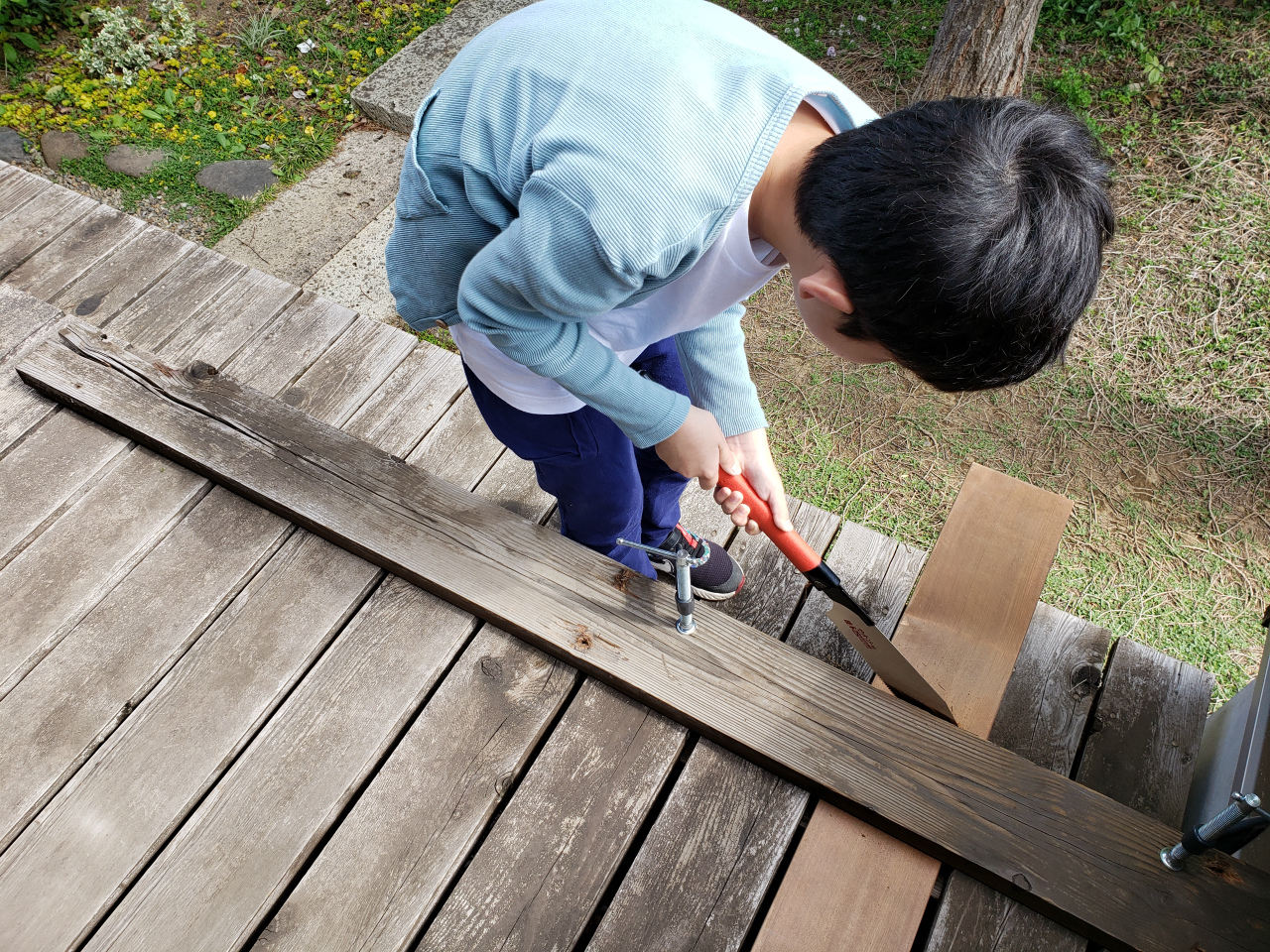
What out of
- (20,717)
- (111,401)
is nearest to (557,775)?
(20,717)

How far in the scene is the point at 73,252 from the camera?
2365mm

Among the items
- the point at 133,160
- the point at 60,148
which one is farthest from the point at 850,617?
the point at 60,148

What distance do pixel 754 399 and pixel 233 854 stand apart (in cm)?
120

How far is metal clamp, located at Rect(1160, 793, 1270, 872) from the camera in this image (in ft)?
3.59

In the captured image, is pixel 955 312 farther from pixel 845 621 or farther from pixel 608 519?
pixel 608 519

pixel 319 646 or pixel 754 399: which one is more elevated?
pixel 754 399

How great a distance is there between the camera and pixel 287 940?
1.25 m

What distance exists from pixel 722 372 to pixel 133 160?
3324 mm

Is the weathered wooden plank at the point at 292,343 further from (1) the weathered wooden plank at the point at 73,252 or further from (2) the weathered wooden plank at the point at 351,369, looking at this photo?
(1) the weathered wooden plank at the point at 73,252

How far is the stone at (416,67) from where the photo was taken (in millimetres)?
3680

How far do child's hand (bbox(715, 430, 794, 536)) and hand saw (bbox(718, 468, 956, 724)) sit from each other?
0.6 inches

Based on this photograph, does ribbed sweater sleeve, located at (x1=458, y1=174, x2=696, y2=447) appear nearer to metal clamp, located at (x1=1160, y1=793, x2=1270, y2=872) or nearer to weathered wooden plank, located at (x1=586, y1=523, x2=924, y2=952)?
weathered wooden plank, located at (x1=586, y1=523, x2=924, y2=952)

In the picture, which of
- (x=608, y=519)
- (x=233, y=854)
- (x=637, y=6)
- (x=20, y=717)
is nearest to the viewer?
(x=637, y=6)

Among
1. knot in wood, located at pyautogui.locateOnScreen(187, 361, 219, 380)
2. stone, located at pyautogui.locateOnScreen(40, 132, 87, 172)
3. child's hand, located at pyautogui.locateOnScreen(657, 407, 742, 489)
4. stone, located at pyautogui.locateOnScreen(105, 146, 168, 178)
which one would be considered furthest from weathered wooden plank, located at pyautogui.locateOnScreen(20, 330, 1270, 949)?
stone, located at pyautogui.locateOnScreen(40, 132, 87, 172)
